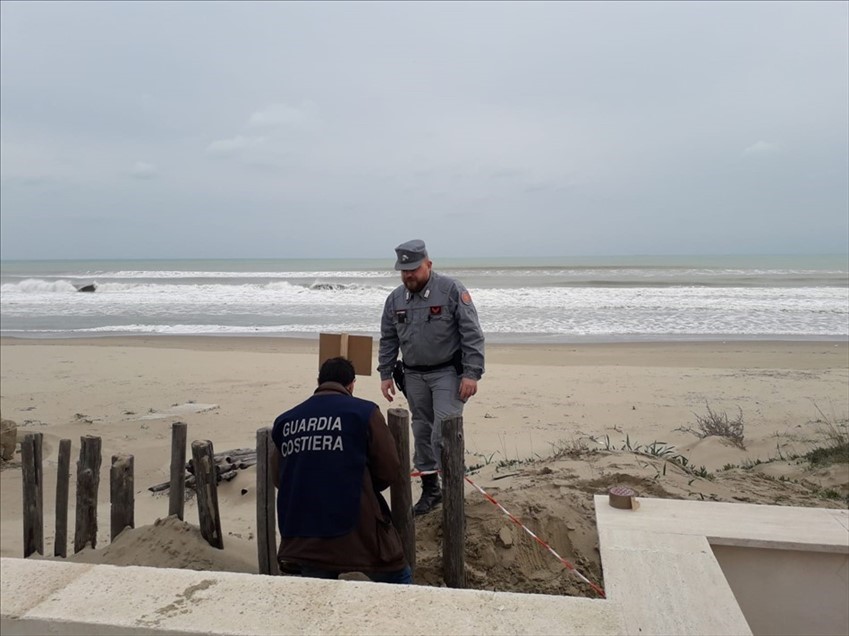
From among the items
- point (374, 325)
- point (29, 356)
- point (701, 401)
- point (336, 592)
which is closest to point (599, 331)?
point (374, 325)

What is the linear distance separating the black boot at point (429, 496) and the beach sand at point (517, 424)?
205 millimetres

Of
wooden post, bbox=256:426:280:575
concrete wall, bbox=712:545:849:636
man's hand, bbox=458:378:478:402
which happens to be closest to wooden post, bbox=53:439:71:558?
wooden post, bbox=256:426:280:575

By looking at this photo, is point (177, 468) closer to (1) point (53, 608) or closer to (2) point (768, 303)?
(1) point (53, 608)

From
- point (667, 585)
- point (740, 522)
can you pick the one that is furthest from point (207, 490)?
point (740, 522)

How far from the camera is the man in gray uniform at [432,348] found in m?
4.76

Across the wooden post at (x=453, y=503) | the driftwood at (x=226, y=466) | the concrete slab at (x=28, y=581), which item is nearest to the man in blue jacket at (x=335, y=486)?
the wooden post at (x=453, y=503)

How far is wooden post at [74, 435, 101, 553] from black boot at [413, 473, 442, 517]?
2156 millimetres

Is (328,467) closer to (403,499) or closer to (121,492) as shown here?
(403,499)

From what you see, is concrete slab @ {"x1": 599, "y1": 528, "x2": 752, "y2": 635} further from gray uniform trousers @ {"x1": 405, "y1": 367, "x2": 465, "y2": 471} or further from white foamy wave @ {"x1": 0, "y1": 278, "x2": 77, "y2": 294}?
white foamy wave @ {"x1": 0, "y1": 278, "x2": 77, "y2": 294}

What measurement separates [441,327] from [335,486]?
70.9 inches

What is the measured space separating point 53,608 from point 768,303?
1069 inches

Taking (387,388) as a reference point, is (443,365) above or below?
above

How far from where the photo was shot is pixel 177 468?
179 inches

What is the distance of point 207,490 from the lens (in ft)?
14.4
